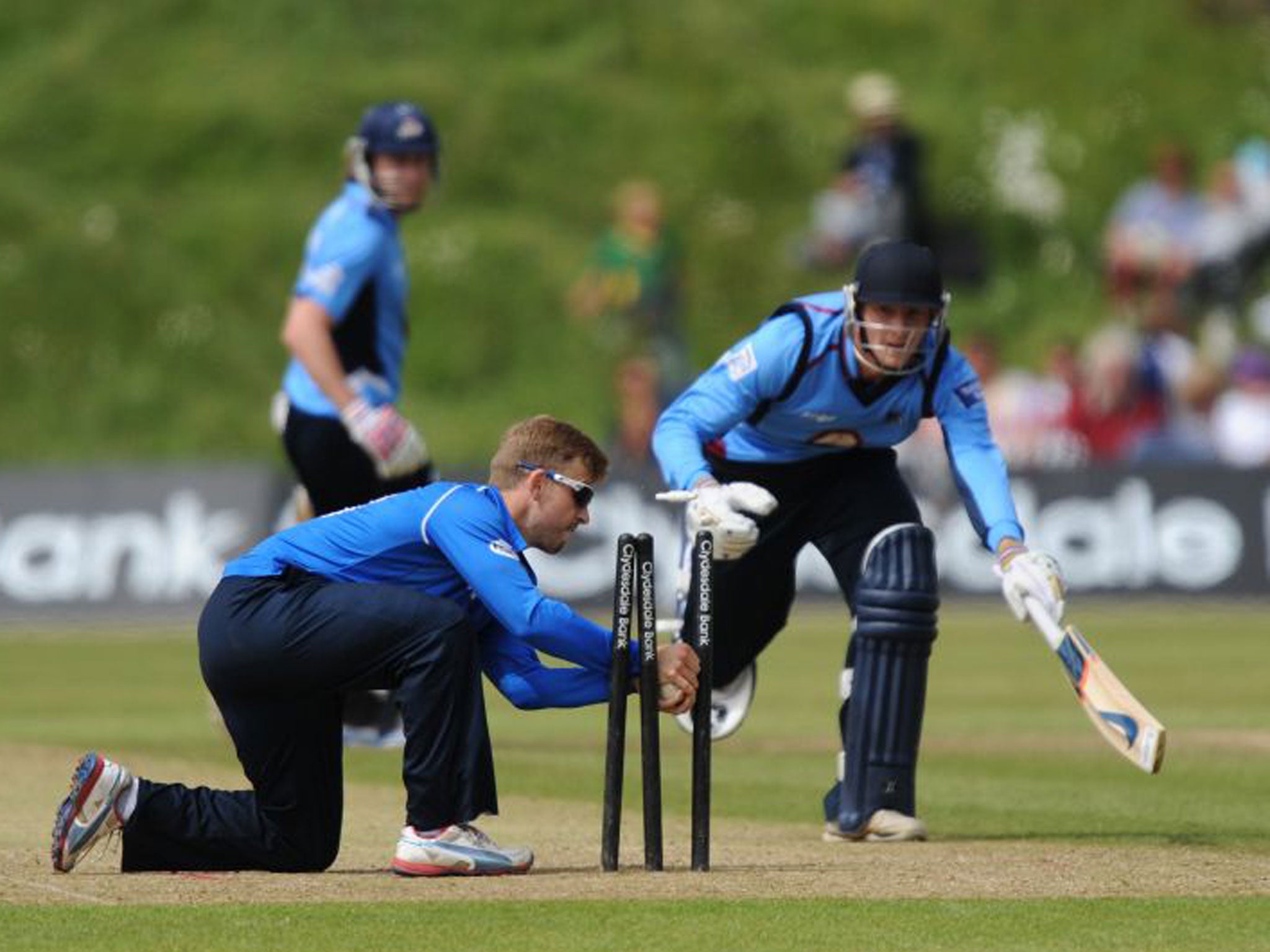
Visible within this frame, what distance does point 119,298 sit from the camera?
2992 cm

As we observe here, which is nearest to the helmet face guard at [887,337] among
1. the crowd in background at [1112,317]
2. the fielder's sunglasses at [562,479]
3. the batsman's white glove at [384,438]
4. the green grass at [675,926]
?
the fielder's sunglasses at [562,479]

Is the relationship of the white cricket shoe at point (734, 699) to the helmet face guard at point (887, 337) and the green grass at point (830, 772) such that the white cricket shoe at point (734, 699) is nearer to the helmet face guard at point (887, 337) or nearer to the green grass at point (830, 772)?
the green grass at point (830, 772)

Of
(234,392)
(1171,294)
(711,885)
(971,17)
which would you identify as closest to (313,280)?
(711,885)

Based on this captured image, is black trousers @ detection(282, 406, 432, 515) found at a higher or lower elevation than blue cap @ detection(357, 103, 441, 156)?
lower

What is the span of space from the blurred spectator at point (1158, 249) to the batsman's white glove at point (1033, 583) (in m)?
16.6

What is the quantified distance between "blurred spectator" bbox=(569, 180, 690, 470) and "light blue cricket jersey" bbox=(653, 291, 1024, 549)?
13.2 meters

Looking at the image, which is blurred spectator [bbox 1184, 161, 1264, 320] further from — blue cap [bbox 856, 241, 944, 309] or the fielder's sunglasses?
the fielder's sunglasses

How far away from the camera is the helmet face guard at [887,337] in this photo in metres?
9.38

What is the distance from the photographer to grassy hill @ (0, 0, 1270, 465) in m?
29.5

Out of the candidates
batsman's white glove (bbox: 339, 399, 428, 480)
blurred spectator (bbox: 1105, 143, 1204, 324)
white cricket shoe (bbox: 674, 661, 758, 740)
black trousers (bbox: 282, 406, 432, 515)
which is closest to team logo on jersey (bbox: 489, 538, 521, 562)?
white cricket shoe (bbox: 674, 661, 758, 740)

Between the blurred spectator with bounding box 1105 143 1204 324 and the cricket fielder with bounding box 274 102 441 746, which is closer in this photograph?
the cricket fielder with bounding box 274 102 441 746

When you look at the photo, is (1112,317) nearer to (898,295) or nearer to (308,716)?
(898,295)

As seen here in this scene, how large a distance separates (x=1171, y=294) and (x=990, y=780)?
583 inches

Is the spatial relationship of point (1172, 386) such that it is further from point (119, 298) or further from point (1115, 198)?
point (119, 298)
